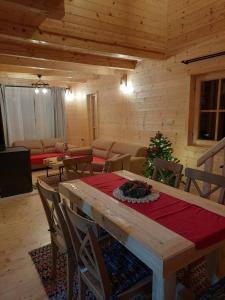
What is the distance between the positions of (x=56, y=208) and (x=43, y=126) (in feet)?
18.7

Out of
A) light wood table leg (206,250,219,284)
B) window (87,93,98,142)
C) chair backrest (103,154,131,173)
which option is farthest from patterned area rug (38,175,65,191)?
light wood table leg (206,250,219,284)

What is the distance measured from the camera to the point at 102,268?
1157 mm

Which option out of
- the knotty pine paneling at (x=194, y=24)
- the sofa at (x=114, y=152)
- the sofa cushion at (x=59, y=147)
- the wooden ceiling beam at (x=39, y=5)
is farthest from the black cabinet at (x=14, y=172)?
the knotty pine paneling at (x=194, y=24)

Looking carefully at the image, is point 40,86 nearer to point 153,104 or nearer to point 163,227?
point 153,104

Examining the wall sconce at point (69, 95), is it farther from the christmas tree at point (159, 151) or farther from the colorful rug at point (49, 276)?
the colorful rug at point (49, 276)

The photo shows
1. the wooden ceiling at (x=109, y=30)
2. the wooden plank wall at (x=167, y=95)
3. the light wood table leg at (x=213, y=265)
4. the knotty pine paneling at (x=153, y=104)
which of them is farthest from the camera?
the knotty pine paneling at (x=153, y=104)

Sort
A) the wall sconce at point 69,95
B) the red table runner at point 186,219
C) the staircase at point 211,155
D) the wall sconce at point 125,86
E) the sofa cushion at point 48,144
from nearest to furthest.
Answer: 1. the red table runner at point 186,219
2. the staircase at point 211,155
3. the wall sconce at point 125,86
4. the sofa cushion at point 48,144
5. the wall sconce at point 69,95

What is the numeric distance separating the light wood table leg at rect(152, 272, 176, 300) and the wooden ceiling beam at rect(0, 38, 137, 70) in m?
3.74

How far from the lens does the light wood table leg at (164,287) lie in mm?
1123

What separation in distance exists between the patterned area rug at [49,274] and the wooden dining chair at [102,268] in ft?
1.24

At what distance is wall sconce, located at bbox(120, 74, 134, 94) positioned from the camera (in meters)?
5.08

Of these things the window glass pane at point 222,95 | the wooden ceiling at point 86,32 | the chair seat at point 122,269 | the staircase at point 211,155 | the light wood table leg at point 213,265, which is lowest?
the light wood table leg at point 213,265

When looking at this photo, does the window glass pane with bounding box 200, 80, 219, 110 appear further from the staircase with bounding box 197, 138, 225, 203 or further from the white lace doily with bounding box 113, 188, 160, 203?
the white lace doily with bounding box 113, 188, 160, 203

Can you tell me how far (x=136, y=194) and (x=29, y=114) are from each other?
565 centimetres
